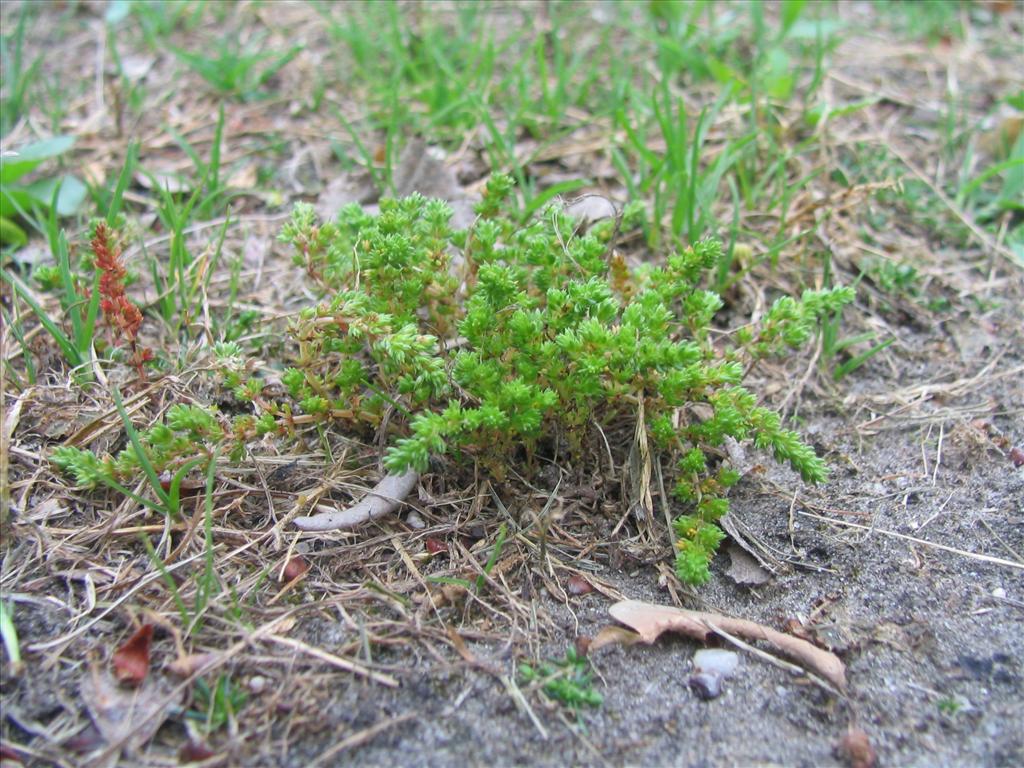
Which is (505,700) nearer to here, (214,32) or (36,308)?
(36,308)

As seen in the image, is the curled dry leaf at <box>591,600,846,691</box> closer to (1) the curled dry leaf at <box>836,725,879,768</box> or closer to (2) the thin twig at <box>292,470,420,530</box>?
(1) the curled dry leaf at <box>836,725,879,768</box>

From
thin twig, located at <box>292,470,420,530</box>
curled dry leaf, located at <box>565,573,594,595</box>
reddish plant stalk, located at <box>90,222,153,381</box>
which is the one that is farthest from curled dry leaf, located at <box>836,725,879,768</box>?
reddish plant stalk, located at <box>90,222,153,381</box>

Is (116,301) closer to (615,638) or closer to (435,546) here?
(435,546)

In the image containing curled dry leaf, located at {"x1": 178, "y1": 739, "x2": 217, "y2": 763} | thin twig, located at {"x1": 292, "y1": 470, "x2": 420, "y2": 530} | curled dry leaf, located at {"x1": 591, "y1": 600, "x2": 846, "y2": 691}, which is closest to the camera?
curled dry leaf, located at {"x1": 178, "y1": 739, "x2": 217, "y2": 763}

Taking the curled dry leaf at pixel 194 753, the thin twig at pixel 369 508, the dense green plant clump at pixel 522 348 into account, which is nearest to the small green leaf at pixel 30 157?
the dense green plant clump at pixel 522 348

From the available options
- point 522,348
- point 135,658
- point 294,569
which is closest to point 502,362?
point 522,348

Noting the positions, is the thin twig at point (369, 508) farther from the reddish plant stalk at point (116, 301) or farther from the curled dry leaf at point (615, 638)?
the reddish plant stalk at point (116, 301)
